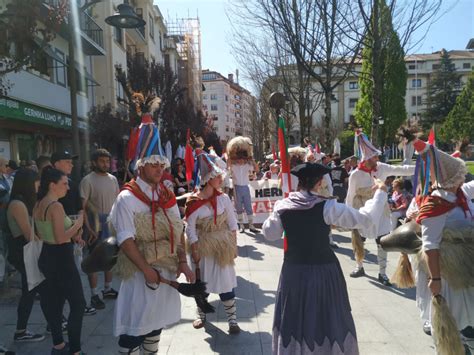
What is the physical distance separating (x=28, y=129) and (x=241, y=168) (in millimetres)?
9808

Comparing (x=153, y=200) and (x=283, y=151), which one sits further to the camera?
(x=283, y=151)

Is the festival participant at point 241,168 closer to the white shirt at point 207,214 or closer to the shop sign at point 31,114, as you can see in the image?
the white shirt at point 207,214

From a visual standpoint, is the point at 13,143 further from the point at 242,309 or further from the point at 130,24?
the point at 242,309

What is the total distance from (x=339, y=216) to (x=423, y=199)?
1.01 metres

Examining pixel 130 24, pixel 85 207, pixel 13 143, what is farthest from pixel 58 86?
pixel 85 207

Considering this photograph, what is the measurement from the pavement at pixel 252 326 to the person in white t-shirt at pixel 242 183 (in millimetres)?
3063

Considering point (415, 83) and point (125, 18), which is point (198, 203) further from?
point (415, 83)

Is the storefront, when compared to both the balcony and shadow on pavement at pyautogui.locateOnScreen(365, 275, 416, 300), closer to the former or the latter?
the balcony

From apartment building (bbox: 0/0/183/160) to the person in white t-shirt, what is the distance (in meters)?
4.22

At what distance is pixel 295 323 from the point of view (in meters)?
2.92

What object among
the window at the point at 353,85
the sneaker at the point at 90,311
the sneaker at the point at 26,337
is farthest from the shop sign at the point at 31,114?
the window at the point at 353,85

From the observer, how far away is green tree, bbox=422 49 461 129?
54.5 meters

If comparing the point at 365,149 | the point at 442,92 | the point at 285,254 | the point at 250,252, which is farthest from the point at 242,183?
the point at 442,92

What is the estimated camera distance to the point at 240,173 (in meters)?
8.81
